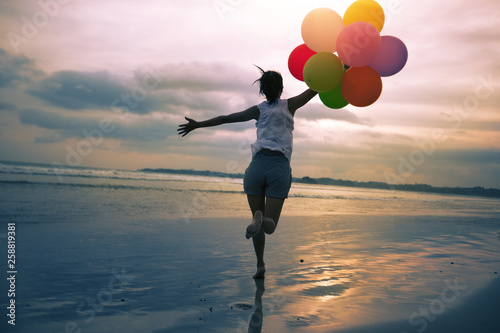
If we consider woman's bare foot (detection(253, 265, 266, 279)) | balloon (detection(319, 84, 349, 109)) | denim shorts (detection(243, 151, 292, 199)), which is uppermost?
balloon (detection(319, 84, 349, 109))

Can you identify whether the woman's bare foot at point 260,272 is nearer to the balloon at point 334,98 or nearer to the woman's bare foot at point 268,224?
the woman's bare foot at point 268,224

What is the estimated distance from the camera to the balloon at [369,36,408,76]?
172 inches

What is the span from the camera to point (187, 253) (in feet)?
19.4

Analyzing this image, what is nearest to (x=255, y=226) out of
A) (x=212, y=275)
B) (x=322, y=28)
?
(x=212, y=275)

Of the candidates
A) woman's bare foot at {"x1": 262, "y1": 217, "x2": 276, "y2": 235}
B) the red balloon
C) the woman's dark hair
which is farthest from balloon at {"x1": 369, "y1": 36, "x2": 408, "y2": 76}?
woman's bare foot at {"x1": 262, "y1": 217, "x2": 276, "y2": 235}

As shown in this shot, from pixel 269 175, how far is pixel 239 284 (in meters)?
1.37

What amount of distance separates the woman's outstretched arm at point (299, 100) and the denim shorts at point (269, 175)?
22.5 inches

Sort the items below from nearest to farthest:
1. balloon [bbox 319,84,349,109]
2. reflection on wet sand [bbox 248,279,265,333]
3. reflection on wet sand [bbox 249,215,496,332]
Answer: reflection on wet sand [bbox 248,279,265,333] → reflection on wet sand [bbox 249,215,496,332] → balloon [bbox 319,84,349,109]

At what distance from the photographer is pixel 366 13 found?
4395 millimetres

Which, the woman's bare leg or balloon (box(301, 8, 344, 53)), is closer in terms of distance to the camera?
the woman's bare leg

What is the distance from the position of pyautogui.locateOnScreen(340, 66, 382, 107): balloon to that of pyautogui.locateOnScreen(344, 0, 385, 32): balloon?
2.16 feet

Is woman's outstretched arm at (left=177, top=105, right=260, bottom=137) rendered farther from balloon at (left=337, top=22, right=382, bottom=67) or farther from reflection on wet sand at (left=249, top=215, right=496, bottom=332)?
reflection on wet sand at (left=249, top=215, right=496, bottom=332)

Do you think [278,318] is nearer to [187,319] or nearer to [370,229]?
[187,319]

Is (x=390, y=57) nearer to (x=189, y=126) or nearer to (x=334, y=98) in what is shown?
(x=334, y=98)
